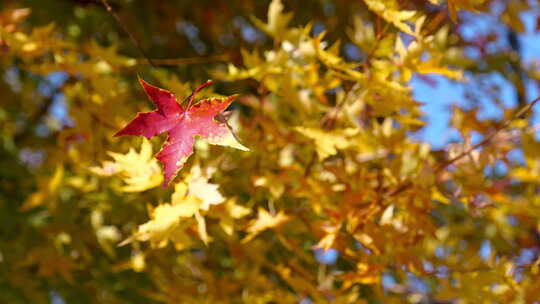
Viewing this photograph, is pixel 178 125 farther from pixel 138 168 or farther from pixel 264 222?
pixel 264 222

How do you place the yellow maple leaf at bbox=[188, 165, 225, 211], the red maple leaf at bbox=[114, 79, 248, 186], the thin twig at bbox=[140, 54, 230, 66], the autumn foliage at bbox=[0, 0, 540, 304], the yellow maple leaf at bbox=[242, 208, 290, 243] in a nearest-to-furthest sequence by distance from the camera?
the red maple leaf at bbox=[114, 79, 248, 186] → the yellow maple leaf at bbox=[188, 165, 225, 211] → the autumn foliage at bbox=[0, 0, 540, 304] → the yellow maple leaf at bbox=[242, 208, 290, 243] → the thin twig at bbox=[140, 54, 230, 66]

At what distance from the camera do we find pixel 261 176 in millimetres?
1383

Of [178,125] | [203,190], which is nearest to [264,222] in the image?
[203,190]

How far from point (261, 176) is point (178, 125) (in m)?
0.52

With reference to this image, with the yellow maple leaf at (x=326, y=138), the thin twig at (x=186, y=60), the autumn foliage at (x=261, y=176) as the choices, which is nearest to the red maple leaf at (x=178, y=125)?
the autumn foliage at (x=261, y=176)

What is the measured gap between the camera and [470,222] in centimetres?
241

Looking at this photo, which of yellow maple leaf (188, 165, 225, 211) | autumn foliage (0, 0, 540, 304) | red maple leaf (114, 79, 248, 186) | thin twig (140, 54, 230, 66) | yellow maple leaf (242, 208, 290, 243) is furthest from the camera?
thin twig (140, 54, 230, 66)

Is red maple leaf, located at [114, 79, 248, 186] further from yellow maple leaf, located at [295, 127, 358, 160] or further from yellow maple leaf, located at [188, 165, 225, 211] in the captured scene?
yellow maple leaf, located at [295, 127, 358, 160]

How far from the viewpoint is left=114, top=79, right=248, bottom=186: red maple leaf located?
2.77 ft

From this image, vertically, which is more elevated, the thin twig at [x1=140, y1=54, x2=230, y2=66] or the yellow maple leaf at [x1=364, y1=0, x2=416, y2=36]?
the yellow maple leaf at [x1=364, y1=0, x2=416, y2=36]

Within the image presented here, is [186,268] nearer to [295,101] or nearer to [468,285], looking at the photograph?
[295,101]

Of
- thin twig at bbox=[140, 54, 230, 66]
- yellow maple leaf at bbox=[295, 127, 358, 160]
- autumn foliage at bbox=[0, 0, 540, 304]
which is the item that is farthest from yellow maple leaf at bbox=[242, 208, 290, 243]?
thin twig at bbox=[140, 54, 230, 66]

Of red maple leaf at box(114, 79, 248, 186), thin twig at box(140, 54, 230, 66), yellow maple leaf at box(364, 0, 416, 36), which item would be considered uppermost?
yellow maple leaf at box(364, 0, 416, 36)

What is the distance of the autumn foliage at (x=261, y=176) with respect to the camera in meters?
1.16
